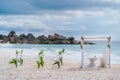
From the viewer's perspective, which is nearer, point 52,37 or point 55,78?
point 55,78

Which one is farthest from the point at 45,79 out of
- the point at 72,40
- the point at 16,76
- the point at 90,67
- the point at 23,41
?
the point at 23,41

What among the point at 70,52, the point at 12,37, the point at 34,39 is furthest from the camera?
the point at 34,39

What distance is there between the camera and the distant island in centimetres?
10181

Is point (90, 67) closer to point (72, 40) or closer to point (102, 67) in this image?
point (102, 67)

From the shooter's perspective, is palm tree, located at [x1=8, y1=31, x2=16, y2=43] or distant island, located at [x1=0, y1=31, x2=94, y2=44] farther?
palm tree, located at [x1=8, y1=31, x2=16, y2=43]

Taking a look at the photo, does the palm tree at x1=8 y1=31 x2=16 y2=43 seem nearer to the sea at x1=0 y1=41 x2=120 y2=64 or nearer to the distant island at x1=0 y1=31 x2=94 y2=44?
the distant island at x1=0 y1=31 x2=94 y2=44

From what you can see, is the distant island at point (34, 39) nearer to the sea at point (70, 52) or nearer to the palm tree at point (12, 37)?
the palm tree at point (12, 37)

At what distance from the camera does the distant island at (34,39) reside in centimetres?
10181

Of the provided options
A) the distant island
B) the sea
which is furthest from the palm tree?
the sea

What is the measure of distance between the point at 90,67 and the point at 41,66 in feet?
8.41

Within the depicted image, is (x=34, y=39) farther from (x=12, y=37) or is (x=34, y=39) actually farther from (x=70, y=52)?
(x=70, y=52)

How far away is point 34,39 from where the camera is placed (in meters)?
112

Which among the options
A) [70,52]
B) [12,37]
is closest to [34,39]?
[12,37]

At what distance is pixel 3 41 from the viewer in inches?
4373
